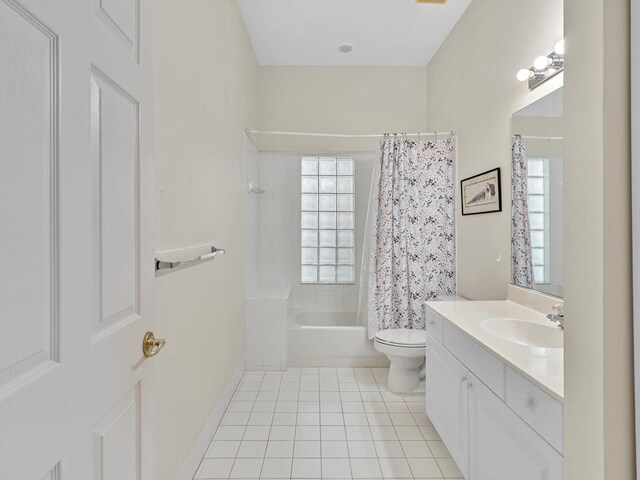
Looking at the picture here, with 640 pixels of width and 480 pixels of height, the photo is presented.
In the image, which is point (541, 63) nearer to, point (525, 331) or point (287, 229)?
point (525, 331)

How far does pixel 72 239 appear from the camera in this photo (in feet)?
2.08

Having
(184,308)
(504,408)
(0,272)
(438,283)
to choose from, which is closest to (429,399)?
(504,408)

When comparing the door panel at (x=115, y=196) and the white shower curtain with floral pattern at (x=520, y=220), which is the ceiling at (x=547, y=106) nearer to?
the white shower curtain with floral pattern at (x=520, y=220)

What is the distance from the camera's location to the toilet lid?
2523 mm

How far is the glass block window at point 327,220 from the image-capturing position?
3773 millimetres

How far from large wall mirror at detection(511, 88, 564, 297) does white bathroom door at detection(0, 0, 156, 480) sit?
6.02 ft

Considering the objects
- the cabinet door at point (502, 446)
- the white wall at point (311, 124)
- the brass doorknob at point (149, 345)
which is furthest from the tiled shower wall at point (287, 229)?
the brass doorknob at point (149, 345)

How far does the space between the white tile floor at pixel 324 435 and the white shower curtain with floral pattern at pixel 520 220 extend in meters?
1.06

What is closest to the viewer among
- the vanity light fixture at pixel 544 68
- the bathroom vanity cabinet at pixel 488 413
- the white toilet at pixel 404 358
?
the bathroom vanity cabinet at pixel 488 413

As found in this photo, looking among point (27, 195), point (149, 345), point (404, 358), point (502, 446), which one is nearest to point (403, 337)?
point (404, 358)

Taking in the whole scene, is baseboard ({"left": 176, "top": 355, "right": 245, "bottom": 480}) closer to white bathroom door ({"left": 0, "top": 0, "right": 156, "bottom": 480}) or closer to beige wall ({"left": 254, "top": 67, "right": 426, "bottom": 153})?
white bathroom door ({"left": 0, "top": 0, "right": 156, "bottom": 480})

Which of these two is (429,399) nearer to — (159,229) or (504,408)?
(504,408)

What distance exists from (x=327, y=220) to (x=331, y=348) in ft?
4.46

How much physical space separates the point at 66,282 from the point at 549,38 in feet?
7.44
